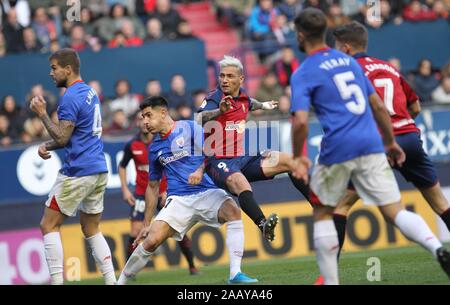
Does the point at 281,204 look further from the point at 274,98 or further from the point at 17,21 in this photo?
the point at 17,21

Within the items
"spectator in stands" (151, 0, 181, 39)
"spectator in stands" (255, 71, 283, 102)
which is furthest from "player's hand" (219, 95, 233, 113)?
Result: "spectator in stands" (151, 0, 181, 39)

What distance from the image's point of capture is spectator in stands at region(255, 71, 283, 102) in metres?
21.2

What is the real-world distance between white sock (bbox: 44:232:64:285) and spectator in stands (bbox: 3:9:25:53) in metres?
9.99

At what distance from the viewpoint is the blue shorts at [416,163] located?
1102cm

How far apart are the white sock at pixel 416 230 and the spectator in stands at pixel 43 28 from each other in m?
12.9

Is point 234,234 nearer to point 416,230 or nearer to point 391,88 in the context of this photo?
point 391,88

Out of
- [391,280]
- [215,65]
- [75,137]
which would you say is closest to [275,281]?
[391,280]

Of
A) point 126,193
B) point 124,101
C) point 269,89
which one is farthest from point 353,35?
point 269,89

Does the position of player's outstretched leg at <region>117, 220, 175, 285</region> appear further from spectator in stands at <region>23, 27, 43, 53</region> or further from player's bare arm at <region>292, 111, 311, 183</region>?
spectator in stands at <region>23, 27, 43, 53</region>

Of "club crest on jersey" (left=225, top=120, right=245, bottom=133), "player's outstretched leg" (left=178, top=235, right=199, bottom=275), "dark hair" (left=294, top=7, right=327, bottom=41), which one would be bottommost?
"player's outstretched leg" (left=178, top=235, right=199, bottom=275)

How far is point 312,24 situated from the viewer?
9.33 m

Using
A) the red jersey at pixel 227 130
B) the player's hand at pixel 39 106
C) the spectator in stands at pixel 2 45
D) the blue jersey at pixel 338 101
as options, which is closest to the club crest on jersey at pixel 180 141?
the red jersey at pixel 227 130
